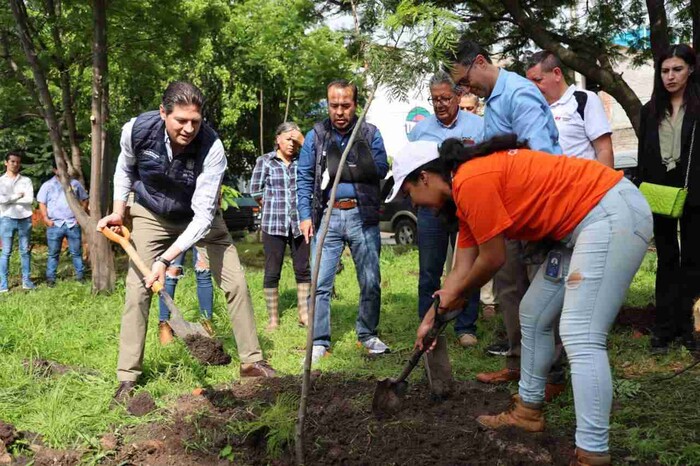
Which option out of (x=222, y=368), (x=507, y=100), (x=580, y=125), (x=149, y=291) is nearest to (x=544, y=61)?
(x=580, y=125)

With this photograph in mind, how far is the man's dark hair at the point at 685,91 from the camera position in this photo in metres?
4.56

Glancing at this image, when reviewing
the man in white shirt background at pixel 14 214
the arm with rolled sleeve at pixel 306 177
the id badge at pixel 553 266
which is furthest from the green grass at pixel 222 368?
the man in white shirt background at pixel 14 214

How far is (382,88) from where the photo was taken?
322 centimetres

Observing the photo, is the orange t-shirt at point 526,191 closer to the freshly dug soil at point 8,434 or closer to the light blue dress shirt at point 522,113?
the light blue dress shirt at point 522,113

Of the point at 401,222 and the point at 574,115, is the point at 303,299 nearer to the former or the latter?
the point at 574,115

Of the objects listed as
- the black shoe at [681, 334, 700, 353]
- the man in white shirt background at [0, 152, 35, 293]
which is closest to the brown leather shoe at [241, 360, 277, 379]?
the black shoe at [681, 334, 700, 353]

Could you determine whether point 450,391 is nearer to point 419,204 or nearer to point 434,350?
point 434,350

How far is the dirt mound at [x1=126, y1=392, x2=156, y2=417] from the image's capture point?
388 centimetres

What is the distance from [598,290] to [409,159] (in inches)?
37.3

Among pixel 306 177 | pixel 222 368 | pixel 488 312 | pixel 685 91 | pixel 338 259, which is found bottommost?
pixel 222 368

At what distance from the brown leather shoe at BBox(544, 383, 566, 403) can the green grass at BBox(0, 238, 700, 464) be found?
0.04 meters

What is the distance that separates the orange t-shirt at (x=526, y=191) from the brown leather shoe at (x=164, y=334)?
3.31m

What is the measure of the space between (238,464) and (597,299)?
180cm

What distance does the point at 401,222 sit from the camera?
48.4ft
